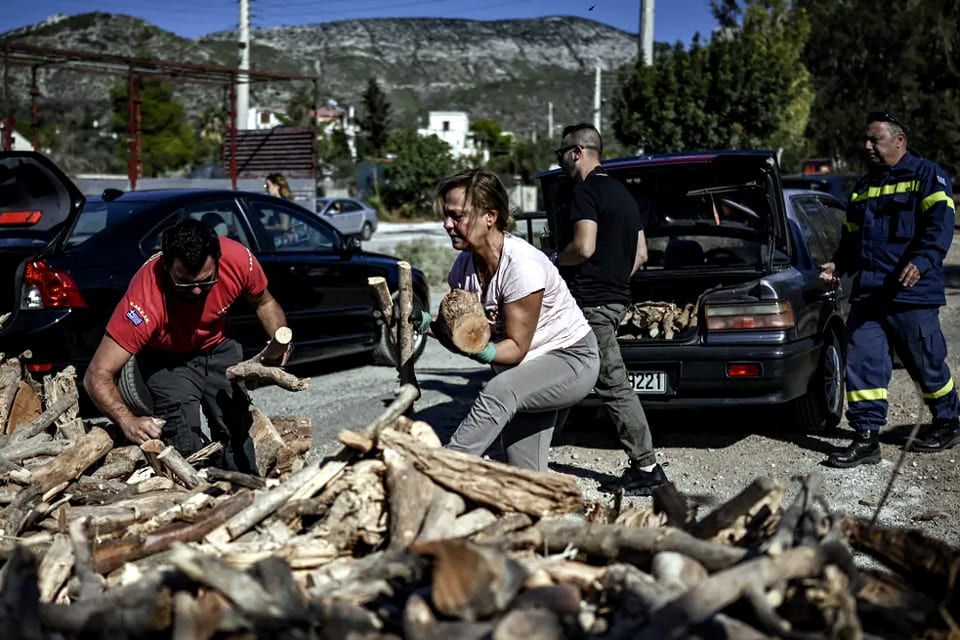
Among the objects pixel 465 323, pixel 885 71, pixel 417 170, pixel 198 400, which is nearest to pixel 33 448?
pixel 198 400

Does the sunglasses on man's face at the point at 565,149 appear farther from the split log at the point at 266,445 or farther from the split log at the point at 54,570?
the split log at the point at 54,570

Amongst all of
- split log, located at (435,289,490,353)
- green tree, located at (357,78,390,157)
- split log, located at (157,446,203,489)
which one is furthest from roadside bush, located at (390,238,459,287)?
green tree, located at (357,78,390,157)

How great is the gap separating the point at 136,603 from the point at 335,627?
579 millimetres

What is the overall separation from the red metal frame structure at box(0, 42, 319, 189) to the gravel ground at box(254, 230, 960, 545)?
9.13m

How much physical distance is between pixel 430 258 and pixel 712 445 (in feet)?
35.5

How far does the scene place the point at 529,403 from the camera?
3961mm

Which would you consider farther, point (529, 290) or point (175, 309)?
point (175, 309)

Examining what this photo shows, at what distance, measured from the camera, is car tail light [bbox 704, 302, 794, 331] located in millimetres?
6035

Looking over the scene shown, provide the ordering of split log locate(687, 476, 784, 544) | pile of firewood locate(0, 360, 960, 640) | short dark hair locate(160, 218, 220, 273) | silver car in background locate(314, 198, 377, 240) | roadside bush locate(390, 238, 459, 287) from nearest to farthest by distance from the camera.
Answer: pile of firewood locate(0, 360, 960, 640) < split log locate(687, 476, 784, 544) < short dark hair locate(160, 218, 220, 273) < roadside bush locate(390, 238, 459, 287) < silver car in background locate(314, 198, 377, 240)

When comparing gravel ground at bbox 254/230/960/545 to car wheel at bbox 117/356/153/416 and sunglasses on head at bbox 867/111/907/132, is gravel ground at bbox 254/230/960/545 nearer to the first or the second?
car wheel at bbox 117/356/153/416

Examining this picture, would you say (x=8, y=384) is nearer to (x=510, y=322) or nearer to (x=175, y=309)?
(x=175, y=309)

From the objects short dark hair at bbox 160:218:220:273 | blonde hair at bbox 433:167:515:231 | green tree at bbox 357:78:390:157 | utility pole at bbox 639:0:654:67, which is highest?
green tree at bbox 357:78:390:157

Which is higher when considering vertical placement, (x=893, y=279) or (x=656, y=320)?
(x=893, y=279)

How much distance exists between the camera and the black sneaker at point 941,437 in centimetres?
605
